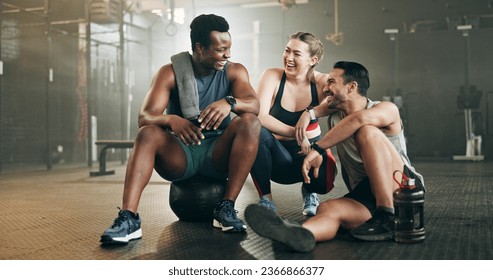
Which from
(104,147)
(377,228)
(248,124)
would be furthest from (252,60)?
(377,228)

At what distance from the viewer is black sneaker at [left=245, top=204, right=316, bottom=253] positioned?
1.75 metres

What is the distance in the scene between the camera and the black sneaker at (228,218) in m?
2.20

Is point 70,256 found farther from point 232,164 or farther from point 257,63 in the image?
point 257,63

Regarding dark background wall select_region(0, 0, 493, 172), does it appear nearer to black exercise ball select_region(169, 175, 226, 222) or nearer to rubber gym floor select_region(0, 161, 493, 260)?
rubber gym floor select_region(0, 161, 493, 260)

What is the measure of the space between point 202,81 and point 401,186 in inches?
41.5

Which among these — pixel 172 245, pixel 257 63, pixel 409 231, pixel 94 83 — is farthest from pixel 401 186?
pixel 257 63

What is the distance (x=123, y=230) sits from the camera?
1981mm

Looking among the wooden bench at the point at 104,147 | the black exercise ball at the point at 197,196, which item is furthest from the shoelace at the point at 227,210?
the wooden bench at the point at 104,147

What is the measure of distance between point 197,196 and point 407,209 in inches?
39.4

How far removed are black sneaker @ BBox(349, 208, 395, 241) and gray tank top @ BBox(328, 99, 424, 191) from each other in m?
0.23

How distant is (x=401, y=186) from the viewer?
6.41ft

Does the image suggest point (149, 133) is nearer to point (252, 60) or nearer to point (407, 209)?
point (407, 209)

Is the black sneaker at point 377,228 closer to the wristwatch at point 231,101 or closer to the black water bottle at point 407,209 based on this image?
the black water bottle at point 407,209

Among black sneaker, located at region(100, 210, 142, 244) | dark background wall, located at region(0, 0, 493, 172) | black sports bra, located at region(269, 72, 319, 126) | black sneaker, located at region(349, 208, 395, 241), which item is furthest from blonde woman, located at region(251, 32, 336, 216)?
dark background wall, located at region(0, 0, 493, 172)
